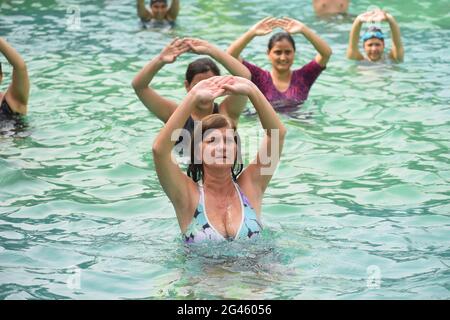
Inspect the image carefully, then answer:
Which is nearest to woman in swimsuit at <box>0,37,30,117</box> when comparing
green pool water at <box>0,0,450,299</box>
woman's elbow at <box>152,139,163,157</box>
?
green pool water at <box>0,0,450,299</box>

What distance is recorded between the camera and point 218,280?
266 inches

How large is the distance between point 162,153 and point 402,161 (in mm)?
3676

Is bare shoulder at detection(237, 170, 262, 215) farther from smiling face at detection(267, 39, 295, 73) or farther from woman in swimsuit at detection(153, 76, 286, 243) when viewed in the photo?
smiling face at detection(267, 39, 295, 73)

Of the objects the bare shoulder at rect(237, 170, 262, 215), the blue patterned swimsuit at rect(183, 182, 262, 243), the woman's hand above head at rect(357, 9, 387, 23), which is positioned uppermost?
the woman's hand above head at rect(357, 9, 387, 23)

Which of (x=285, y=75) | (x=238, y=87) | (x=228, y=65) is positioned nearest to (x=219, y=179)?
(x=238, y=87)

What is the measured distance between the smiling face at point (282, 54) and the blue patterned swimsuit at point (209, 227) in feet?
14.1

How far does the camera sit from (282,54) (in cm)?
1127

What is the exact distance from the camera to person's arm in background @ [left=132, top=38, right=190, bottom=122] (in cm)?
787

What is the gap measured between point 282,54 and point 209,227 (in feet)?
14.9

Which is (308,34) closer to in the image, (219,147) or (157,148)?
(219,147)

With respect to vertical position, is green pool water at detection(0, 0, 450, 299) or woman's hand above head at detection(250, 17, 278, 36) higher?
woman's hand above head at detection(250, 17, 278, 36)

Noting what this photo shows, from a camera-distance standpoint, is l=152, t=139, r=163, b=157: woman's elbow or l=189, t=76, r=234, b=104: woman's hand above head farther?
l=152, t=139, r=163, b=157: woman's elbow
